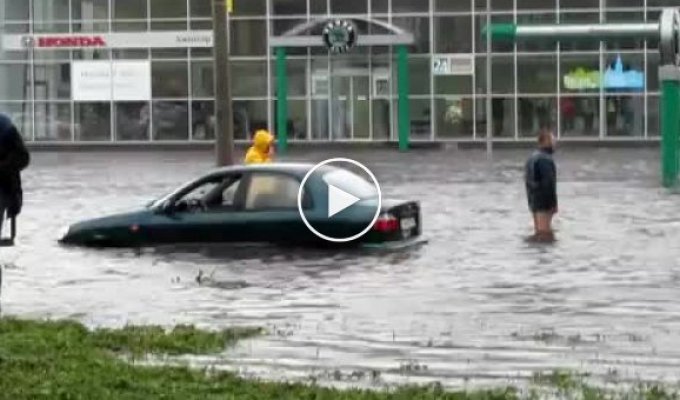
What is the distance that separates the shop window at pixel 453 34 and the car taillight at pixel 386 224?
40.4 metres

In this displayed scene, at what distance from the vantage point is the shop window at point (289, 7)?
6228cm

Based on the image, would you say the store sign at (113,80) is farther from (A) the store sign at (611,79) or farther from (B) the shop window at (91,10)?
(A) the store sign at (611,79)

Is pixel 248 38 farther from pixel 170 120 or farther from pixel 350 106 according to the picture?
pixel 350 106

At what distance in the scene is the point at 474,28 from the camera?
200 feet

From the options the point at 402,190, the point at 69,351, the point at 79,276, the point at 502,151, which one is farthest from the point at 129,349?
the point at 502,151

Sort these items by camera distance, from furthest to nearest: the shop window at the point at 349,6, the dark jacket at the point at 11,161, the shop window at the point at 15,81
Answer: the shop window at the point at 15,81, the shop window at the point at 349,6, the dark jacket at the point at 11,161

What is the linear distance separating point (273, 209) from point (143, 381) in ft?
36.8

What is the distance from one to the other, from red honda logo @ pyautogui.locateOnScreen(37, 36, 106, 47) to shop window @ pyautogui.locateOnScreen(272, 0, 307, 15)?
21.8ft

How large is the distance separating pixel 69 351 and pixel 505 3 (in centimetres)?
5051

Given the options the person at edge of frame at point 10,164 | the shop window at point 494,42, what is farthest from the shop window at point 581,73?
the person at edge of frame at point 10,164

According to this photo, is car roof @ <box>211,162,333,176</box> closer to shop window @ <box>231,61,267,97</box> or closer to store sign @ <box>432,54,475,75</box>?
store sign @ <box>432,54,475,75</box>

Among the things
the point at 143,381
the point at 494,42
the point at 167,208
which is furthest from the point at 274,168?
the point at 494,42

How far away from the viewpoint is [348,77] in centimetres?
6256

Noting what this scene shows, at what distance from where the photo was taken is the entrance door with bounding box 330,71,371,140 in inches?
2446
